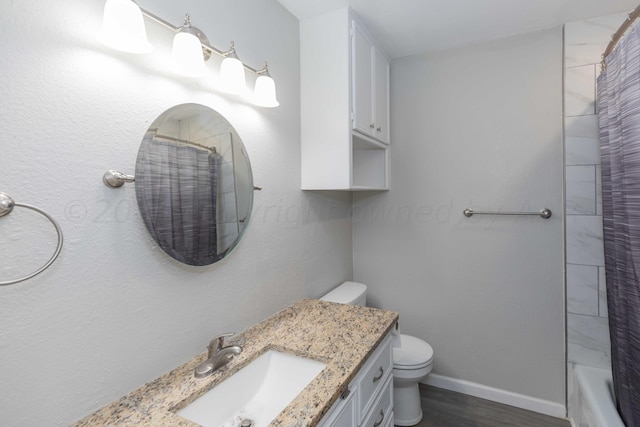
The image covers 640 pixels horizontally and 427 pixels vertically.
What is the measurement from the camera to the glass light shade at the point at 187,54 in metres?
1.02

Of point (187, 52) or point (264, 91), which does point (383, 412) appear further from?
point (187, 52)

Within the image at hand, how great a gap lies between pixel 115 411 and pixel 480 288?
6.71 ft

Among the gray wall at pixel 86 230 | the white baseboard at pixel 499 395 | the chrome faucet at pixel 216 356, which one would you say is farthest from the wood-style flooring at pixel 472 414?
the gray wall at pixel 86 230

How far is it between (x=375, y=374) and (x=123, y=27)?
4.84 feet

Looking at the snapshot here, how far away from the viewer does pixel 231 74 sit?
121 cm

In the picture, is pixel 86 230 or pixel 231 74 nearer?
pixel 86 230

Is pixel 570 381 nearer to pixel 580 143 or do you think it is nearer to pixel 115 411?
pixel 580 143

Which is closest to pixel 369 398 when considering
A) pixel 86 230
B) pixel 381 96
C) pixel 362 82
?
pixel 86 230

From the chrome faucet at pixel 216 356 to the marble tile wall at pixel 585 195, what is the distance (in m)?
1.93

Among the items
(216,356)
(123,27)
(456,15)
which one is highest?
(456,15)

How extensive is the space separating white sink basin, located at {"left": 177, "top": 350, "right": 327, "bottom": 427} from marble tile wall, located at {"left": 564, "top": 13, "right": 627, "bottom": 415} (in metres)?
1.66

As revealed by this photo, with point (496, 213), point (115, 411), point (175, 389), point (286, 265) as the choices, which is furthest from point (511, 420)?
point (115, 411)

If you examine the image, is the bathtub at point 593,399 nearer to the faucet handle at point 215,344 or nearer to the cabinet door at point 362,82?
the faucet handle at point 215,344

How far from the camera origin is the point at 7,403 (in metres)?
0.73
